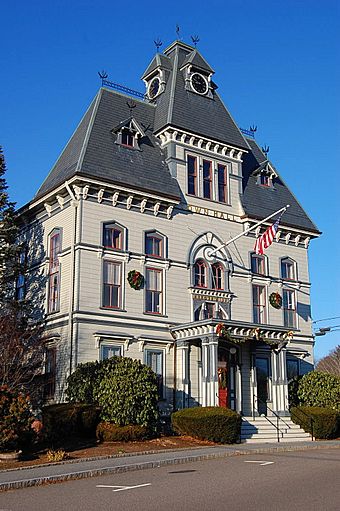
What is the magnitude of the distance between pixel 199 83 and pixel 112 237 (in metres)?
11.8

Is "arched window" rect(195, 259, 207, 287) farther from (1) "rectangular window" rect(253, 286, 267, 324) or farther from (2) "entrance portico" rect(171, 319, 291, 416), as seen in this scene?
(1) "rectangular window" rect(253, 286, 267, 324)

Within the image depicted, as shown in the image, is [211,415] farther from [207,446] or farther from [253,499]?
[253,499]

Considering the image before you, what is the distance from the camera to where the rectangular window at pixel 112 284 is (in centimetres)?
2692

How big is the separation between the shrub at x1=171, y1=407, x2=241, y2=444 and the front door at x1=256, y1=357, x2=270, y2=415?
20.9ft

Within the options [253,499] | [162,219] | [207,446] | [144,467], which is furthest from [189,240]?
[253,499]

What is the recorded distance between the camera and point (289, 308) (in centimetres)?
3388

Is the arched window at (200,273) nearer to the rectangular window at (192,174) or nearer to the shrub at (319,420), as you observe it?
the rectangular window at (192,174)

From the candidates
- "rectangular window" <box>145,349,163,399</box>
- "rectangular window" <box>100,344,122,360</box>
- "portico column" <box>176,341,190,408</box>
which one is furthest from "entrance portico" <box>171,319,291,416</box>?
"rectangular window" <box>100,344,122,360</box>

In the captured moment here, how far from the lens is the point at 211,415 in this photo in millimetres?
23328

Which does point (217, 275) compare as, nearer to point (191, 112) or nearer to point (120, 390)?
point (191, 112)

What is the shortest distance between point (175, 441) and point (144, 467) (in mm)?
6266

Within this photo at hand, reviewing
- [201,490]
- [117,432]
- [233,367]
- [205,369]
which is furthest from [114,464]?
[233,367]

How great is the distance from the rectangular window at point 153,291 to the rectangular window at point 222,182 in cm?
601

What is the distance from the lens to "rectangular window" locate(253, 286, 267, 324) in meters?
32.2
